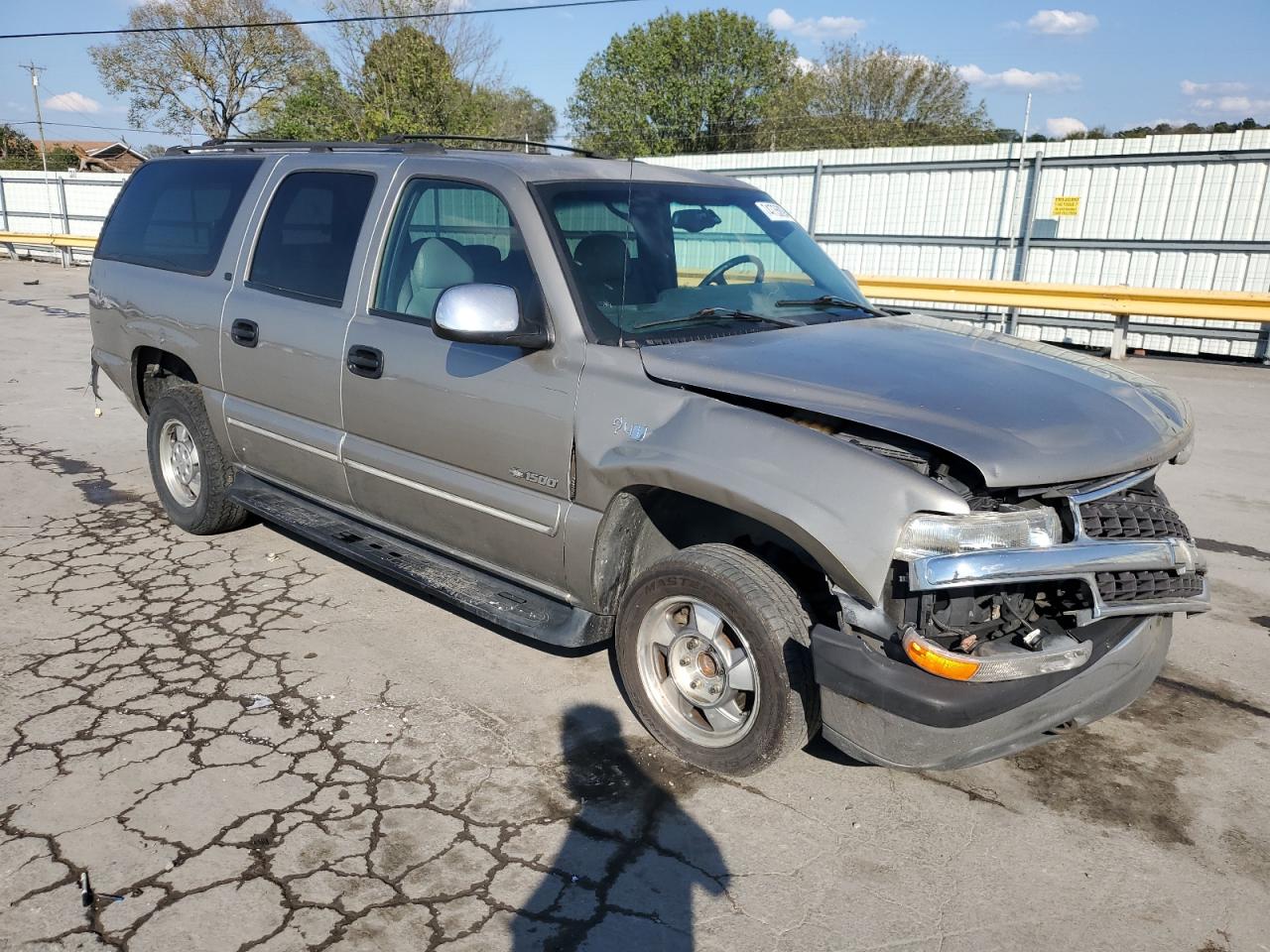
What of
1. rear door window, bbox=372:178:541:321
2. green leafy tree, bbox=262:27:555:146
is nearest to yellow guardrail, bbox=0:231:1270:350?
rear door window, bbox=372:178:541:321

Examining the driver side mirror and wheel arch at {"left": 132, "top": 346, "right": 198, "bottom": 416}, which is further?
wheel arch at {"left": 132, "top": 346, "right": 198, "bottom": 416}

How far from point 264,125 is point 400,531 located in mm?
50221

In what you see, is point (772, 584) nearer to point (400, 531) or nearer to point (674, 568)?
point (674, 568)

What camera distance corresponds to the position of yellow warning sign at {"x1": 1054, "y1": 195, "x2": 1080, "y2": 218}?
47.7 ft

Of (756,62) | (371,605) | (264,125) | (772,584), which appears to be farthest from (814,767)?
(756,62)

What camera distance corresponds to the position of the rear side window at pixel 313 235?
4.28 metres

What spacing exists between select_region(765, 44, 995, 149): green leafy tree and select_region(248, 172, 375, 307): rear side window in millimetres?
41425

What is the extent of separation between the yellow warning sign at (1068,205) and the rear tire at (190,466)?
43.4 feet

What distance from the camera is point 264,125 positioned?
48000mm

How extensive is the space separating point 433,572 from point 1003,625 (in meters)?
2.27

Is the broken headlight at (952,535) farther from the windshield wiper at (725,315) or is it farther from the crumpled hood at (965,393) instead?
the windshield wiper at (725,315)

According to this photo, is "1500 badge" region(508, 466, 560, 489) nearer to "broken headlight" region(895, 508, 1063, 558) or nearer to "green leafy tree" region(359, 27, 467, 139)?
"broken headlight" region(895, 508, 1063, 558)

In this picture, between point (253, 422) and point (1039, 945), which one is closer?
point (1039, 945)

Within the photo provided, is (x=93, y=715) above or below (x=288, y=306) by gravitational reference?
below
